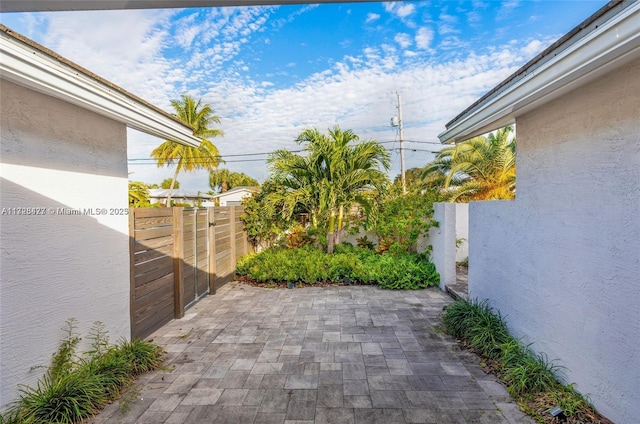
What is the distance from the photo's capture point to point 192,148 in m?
20.7

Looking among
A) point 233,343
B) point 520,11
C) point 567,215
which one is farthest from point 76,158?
point 520,11

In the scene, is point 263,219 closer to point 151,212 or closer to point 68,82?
point 151,212

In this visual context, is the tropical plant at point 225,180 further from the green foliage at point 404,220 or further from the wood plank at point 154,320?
the wood plank at point 154,320

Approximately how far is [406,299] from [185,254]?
4.17 metres

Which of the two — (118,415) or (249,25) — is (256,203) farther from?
(118,415)

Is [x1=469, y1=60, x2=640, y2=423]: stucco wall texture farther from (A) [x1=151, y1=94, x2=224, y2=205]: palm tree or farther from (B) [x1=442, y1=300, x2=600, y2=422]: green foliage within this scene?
(A) [x1=151, y1=94, x2=224, y2=205]: palm tree

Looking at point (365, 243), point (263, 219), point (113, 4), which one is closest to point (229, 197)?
point (263, 219)

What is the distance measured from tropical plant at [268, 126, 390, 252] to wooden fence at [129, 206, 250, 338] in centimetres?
169

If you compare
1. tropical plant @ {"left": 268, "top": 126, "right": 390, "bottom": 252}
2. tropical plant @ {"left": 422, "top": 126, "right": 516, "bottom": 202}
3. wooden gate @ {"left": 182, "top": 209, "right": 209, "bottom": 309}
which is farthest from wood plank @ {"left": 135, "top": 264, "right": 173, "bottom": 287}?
tropical plant @ {"left": 422, "top": 126, "right": 516, "bottom": 202}

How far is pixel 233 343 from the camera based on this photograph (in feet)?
12.9

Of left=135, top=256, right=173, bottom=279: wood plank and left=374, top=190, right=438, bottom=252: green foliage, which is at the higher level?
left=374, top=190, right=438, bottom=252: green foliage

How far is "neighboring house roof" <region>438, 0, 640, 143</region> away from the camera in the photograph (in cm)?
170

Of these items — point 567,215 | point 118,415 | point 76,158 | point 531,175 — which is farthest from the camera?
point 531,175

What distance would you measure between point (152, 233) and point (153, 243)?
0.15 metres
